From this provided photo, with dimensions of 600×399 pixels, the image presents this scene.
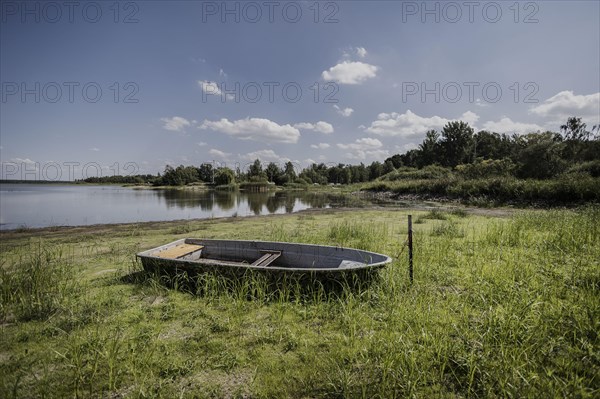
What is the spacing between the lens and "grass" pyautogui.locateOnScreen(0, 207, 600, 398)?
3186mm

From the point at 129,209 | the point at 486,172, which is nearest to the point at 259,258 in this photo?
the point at 129,209

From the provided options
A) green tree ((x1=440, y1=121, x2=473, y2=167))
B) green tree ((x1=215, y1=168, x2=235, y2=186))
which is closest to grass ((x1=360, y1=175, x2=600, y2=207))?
green tree ((x1=440, y1=121, x2=473, y2=167))

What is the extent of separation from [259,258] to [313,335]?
356 centimetres

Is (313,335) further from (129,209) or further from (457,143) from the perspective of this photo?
(457,143)

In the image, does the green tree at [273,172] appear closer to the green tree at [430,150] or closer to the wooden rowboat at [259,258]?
the green tree at [430,150]

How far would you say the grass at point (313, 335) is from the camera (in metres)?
3.19

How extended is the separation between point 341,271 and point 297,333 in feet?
4.54

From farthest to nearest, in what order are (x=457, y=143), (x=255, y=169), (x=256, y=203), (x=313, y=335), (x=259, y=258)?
(x=255, y=169)
(x=457, y=143)
(x=256, y=203)
(x=259, y=258)
(x=313, y=335)

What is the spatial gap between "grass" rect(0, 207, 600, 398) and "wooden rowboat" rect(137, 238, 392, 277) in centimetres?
33

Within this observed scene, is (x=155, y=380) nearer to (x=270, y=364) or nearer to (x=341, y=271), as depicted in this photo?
(x=270, y=364)

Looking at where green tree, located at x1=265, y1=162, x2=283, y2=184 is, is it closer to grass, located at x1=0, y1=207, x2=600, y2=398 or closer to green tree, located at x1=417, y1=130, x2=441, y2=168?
green tree, located at x1=417, y1=130, x2=441, y2=168

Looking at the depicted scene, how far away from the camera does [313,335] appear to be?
14.1 feet

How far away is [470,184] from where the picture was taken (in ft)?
93.3

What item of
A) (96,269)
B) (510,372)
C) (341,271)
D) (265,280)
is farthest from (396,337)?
(96,269)
